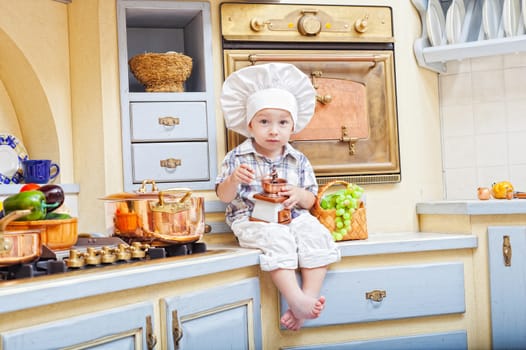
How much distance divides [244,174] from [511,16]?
1.28 metres

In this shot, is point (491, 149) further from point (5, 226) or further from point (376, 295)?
point (5, 226)

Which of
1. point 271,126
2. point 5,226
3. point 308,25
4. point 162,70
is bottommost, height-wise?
point 5,226

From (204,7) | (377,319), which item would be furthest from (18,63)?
(377,319)

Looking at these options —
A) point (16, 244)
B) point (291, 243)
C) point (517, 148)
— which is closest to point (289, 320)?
point (291, 243)

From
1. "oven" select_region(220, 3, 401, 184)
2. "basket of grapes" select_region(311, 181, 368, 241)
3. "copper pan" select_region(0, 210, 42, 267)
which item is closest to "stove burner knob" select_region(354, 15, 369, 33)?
Answer: "oven" select_region(220, 3, 401, 184)

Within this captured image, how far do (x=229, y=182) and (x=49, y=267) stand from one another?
81 centimetres

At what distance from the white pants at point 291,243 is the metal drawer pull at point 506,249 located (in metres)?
0.65

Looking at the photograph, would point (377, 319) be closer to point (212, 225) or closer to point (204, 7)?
point (212, 225)

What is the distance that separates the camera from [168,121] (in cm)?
257

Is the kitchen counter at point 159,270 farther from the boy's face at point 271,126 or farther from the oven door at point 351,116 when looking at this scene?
the boy's face at point 271,126

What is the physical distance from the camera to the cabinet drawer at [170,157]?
2.55m

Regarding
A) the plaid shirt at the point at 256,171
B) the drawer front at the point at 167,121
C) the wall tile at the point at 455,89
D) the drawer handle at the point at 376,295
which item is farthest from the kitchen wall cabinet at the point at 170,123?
the wall tile at the point at 455,89

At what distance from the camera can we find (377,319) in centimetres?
245

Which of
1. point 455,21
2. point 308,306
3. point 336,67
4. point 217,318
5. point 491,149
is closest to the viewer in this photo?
point 217,318
